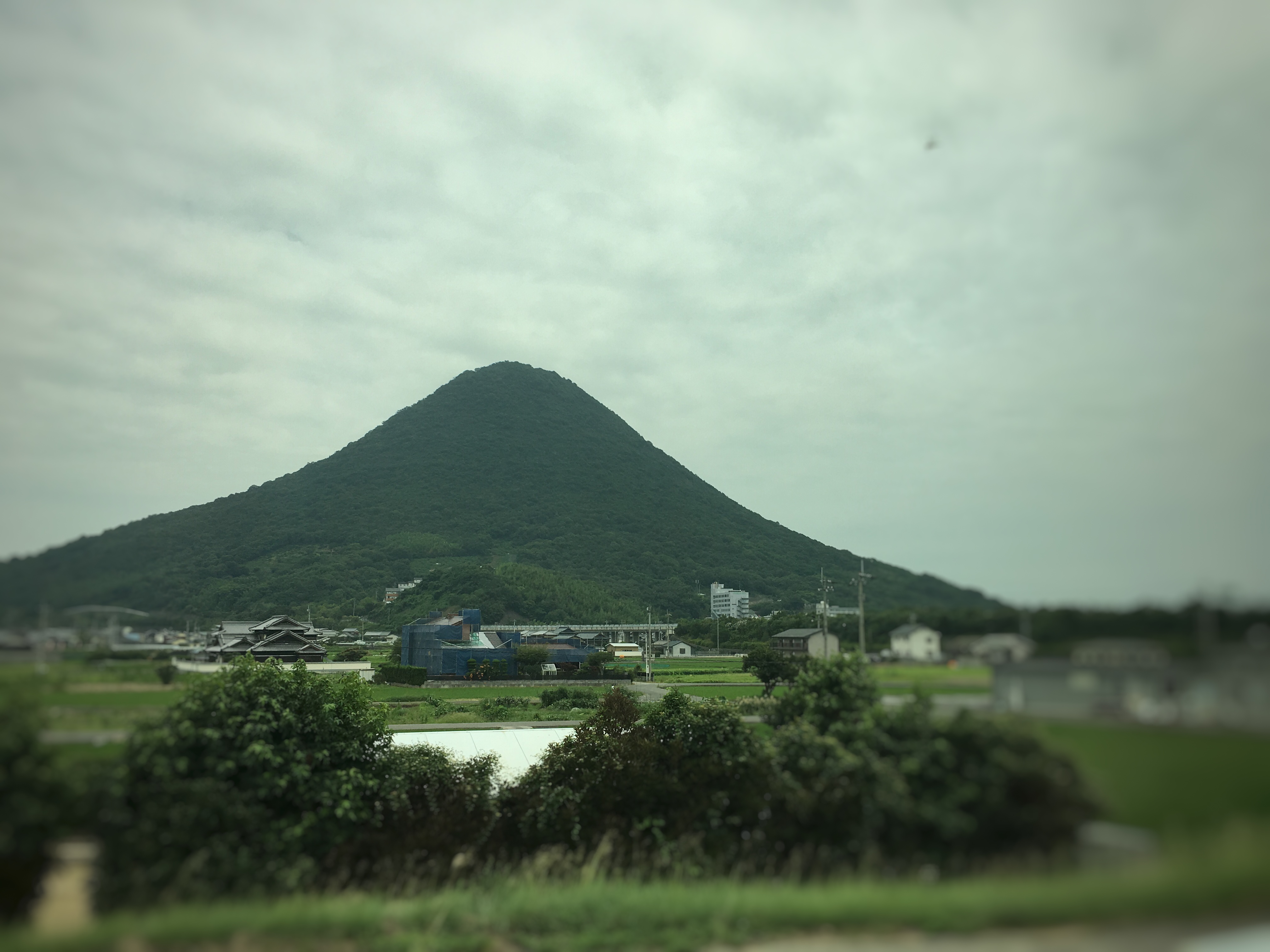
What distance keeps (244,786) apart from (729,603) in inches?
1954

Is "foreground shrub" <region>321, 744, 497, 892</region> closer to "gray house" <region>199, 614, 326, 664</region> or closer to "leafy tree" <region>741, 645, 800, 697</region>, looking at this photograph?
"gray house" <region>199, 614, 326, 664</region>

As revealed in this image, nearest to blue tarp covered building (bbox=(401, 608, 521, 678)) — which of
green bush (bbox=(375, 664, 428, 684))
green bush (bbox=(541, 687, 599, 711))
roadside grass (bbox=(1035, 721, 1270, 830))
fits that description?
green bush (bbox=(375, 664, 428, 684))

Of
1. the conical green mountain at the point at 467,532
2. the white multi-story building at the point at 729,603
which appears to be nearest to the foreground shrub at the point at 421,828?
the conical green mountain at the point at 467,532

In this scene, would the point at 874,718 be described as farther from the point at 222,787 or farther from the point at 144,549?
the point at 144,549

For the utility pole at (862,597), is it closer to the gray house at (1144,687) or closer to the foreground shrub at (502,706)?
the gray house at (1144,687)

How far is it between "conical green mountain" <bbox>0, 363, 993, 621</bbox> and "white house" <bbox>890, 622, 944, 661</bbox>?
482mm

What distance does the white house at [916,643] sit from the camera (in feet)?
22.6

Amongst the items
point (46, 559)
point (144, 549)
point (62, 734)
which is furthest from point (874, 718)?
point (144, 549)

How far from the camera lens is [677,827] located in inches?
358

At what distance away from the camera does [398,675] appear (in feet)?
128

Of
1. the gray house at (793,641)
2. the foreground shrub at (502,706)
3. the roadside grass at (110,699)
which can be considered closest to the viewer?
the roadside grass at (110,699)

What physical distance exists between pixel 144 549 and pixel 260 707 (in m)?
4.24

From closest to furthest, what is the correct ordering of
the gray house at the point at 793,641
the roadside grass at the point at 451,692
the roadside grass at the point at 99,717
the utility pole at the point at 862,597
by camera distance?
the roadside grass at the point at 99,717, the utility pole at the point at 862,597, the gray house at the point at 793,641, the roadside grass at the point at 451,692

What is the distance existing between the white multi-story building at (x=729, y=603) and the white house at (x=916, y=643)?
44559mm
